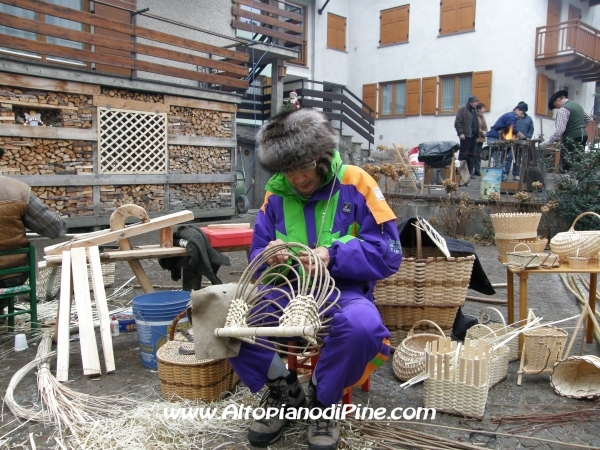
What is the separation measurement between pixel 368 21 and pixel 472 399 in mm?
18154

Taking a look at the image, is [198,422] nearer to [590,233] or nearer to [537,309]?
[590,233]

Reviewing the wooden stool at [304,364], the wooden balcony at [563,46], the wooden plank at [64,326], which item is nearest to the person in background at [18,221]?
the wooden plank at [64,326]

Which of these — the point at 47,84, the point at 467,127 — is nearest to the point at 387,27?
the point at 467,127

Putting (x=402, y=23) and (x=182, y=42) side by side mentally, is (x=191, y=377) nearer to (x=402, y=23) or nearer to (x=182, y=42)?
(x=182, y=42)

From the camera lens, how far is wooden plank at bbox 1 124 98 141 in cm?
756

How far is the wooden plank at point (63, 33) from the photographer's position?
7393 millimetres

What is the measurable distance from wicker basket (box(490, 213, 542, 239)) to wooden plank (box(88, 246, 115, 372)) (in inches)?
110

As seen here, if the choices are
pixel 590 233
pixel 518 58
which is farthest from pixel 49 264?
pixel 518 58

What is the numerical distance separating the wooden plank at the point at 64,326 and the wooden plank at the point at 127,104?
5.54 m

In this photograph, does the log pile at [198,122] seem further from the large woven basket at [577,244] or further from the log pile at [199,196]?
the large woven basket at [577,244]

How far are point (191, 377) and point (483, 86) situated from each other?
15518 millimetres

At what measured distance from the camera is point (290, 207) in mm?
2830

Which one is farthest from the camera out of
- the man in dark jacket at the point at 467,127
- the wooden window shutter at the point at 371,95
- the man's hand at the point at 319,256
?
the wooden window shutter at the point at 371,95

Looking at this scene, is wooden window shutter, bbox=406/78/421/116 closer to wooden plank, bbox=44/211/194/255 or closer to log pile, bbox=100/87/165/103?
log pile, bbox=100/87/165/103
